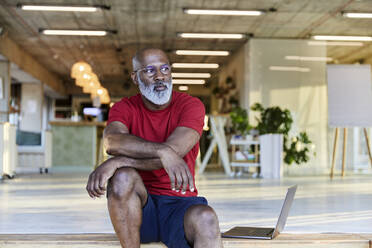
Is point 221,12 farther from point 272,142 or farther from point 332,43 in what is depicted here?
point 332,43

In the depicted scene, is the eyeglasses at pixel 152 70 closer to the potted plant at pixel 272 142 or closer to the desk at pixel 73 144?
the potted plant at pixel 272 142

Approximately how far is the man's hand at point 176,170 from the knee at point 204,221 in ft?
0.28

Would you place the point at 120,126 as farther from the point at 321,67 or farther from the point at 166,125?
the point at 321,67

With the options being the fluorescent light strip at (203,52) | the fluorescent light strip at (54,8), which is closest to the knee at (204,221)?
the fluorescent light strip at (54,8)

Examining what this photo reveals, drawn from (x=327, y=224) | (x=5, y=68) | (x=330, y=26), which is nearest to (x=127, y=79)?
(x=5, y=68)

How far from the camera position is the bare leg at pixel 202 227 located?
5.67 feet

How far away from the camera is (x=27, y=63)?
12.8 meters

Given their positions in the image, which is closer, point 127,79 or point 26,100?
point 26,100

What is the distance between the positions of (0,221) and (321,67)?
8756 millimetres

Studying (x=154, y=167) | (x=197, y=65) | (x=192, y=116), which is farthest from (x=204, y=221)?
(x=197, y=65)

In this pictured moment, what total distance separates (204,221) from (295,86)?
923 centimetres

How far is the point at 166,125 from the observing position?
209 centimetres

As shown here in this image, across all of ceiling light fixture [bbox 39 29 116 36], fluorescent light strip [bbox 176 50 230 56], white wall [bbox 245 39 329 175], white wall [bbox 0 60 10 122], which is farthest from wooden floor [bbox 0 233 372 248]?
fluorescent light strip [bbox 176 50 230 56]

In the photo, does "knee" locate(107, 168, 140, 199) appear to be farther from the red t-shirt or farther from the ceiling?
the ceiling
